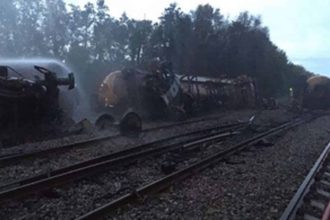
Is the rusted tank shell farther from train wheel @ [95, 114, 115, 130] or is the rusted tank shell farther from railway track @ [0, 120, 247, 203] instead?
railway track @ [0, 120, 247, 203]

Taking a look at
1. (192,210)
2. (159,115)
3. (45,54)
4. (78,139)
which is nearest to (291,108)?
(159,115)

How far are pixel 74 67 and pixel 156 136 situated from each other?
25.4 m

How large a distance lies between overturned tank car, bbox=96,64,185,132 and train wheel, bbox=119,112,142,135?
227 inches

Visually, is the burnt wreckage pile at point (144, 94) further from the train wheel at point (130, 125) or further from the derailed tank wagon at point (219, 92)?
the train wheel at point (130, 125)

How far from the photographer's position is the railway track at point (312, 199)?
6717 millimetres

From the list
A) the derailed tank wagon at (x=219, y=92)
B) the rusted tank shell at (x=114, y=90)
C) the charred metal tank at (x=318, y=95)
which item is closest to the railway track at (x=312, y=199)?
the rusted tank shell at (x=114, y=90)

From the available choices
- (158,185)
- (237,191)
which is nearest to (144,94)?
(237,191)

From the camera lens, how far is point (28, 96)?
15.0 meters

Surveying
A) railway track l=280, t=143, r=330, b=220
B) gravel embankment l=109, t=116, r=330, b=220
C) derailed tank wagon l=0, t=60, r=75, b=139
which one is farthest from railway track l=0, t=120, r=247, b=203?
derailed tank wagon l=0, t=60, r=75, b=139

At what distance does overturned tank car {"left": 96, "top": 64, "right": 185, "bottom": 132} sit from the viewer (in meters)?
22.5

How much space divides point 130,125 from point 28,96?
314 cm

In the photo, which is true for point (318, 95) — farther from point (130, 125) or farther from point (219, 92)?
point (130, 125)

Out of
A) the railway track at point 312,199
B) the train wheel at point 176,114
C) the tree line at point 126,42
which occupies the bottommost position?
the train wheel at point 176,114

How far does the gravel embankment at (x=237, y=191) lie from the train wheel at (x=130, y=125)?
437cm
